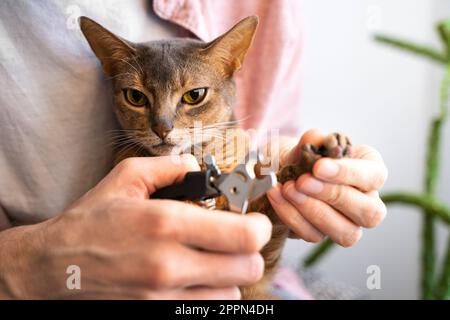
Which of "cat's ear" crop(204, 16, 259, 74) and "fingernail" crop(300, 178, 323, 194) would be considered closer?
"fingernail" crop(300, 178, 323, 194)

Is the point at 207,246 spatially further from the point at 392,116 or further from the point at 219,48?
the point at 392,116

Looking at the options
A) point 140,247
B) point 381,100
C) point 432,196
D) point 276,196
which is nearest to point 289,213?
point 276,196

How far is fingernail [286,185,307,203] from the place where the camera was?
73 centimetres

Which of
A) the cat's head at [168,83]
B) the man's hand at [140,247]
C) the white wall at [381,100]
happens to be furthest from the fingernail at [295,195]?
the white wall at [381,100]

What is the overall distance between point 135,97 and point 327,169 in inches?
20.9

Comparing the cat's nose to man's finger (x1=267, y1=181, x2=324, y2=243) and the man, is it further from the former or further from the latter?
man's finger (x1=267, y1=181, x2=324, y2=243)

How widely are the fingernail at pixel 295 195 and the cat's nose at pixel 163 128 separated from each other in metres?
0.32

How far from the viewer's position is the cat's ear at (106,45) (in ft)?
2.91

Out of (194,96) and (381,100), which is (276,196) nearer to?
(194,96)

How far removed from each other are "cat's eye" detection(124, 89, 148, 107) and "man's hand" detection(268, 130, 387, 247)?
42 cm

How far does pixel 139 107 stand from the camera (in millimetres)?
1016
